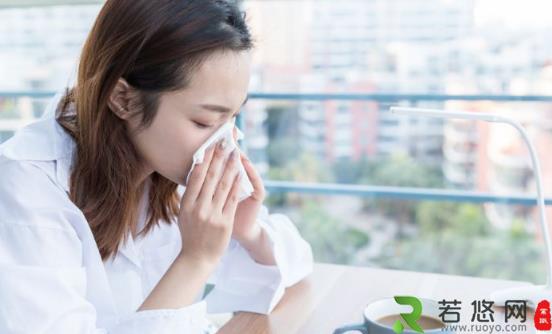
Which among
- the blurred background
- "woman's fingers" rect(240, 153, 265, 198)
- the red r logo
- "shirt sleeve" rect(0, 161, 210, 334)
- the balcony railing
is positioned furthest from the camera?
the blurred background

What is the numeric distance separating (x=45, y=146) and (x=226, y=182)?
28cm

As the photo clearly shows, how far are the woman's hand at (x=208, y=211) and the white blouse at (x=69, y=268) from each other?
0.26 ft

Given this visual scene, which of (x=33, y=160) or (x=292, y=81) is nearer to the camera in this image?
(x=33, y=160)

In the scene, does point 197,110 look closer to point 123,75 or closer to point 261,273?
point 123,75

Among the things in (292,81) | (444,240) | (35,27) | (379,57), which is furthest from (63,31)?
(444,240)

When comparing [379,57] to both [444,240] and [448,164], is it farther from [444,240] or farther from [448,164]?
[444,240]

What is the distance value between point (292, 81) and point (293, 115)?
27 cm

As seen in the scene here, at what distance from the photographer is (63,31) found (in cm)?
344

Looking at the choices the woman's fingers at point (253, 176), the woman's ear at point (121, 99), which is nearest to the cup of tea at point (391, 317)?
the woman's fingers at point (253, 176)

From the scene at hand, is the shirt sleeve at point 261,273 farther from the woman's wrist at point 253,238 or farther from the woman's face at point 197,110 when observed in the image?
the woman's face at point 197,110

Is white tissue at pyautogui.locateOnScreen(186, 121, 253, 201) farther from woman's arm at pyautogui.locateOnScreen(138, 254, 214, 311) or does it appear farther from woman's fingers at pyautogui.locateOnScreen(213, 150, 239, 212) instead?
woman's arm at pyautogui.locateOnScreen(138, 254, 214, 311)

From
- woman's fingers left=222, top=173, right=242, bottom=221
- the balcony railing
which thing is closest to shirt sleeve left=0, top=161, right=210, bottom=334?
woman's fingers left=222, top=173, right=242, bottom=221

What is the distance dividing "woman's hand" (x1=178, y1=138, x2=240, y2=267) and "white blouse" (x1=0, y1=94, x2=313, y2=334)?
0.08 m

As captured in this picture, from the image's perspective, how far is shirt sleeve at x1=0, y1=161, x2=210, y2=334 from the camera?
0.81 metres
